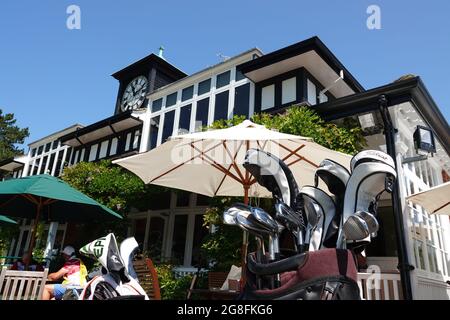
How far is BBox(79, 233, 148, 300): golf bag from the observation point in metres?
2.22

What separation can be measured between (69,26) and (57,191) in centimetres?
231

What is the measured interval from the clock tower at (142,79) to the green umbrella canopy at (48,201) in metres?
9.85

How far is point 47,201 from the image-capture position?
224 inches

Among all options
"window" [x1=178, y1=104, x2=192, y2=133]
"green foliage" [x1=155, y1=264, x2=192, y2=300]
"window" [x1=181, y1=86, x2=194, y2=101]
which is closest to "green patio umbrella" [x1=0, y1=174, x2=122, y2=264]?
"green foliage" [x1=155, y1=264, x2=192, y2=300]

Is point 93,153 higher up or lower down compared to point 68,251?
higher up

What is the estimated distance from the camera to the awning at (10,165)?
24056 millimetres

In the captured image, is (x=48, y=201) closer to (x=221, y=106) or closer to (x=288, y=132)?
(x=288, y=132)

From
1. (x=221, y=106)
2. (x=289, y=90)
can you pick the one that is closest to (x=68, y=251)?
(x=289, y=90)

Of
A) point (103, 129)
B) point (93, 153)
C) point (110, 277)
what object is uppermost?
point (103, 129)

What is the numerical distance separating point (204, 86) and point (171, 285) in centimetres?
768

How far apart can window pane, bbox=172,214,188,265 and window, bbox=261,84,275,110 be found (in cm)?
473

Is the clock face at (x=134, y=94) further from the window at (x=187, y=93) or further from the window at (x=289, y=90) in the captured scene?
the window at (x=289, y=90)

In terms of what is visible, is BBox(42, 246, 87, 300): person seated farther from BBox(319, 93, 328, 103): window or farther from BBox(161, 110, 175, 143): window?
BBox(161, 110, 175, 143): window
